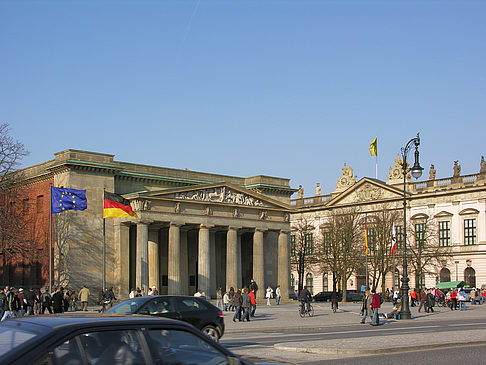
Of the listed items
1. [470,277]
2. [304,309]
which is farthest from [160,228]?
[470,277]

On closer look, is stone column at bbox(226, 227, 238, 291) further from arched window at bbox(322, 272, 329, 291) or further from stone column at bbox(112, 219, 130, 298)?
arched window at bbox(322, 272, 329, 291)

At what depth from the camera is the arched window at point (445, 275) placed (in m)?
84.3

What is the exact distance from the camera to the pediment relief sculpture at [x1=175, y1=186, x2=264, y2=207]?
6162cm

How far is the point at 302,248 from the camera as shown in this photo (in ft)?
315

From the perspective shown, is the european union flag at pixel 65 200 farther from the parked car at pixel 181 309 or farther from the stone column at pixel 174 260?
the parked car at pixel 181 309

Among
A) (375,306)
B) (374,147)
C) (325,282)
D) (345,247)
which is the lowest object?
(325,282)

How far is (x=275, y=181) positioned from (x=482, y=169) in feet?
93.0

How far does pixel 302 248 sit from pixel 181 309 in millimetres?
76462

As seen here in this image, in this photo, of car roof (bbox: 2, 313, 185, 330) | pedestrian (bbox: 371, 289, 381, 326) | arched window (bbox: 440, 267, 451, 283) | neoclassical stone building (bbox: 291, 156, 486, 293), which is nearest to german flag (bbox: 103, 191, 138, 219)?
pedestrian (bbox: 371, 289, 381, 326)

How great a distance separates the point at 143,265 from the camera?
56656mm

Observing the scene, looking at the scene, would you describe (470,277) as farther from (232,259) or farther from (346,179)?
(232,259)

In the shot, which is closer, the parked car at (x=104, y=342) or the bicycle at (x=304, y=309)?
the parked car at (x=104, y=342)

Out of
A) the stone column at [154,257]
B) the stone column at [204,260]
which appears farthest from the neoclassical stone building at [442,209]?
the stone column at [154,257]

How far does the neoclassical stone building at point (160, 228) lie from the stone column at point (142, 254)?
9 centimetres
